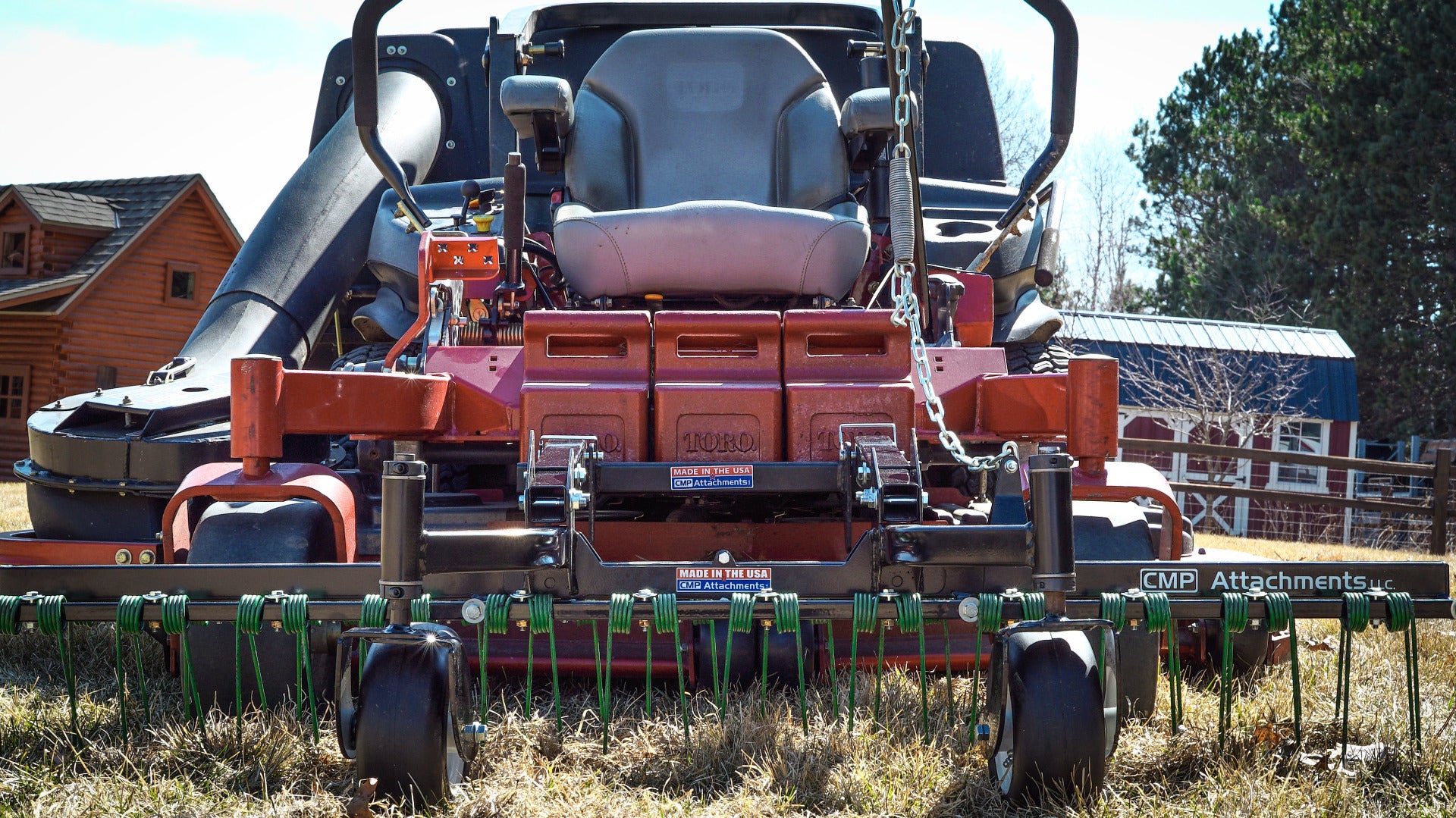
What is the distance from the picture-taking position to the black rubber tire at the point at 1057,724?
8.44 ft

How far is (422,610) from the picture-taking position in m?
2.65

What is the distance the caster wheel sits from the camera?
2.54 meters

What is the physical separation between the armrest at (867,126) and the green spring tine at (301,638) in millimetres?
2508

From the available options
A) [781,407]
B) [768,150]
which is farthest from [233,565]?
[768,150]

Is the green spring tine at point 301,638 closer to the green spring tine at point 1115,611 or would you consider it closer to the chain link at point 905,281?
the chain link at point 905,281

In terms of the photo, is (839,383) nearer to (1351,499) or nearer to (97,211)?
(1351,499)

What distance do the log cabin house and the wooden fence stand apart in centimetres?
1713

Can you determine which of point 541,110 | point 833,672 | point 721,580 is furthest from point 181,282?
point 721,580

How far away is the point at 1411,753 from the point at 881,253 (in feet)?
7.97

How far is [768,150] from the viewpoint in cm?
448

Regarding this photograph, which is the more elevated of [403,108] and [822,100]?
[403,108]

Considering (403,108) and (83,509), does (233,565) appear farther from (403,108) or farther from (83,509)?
(403,108)

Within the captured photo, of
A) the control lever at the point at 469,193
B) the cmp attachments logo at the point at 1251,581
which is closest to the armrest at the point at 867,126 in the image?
the control lever at the point at 469,193

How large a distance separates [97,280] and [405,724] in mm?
22289
